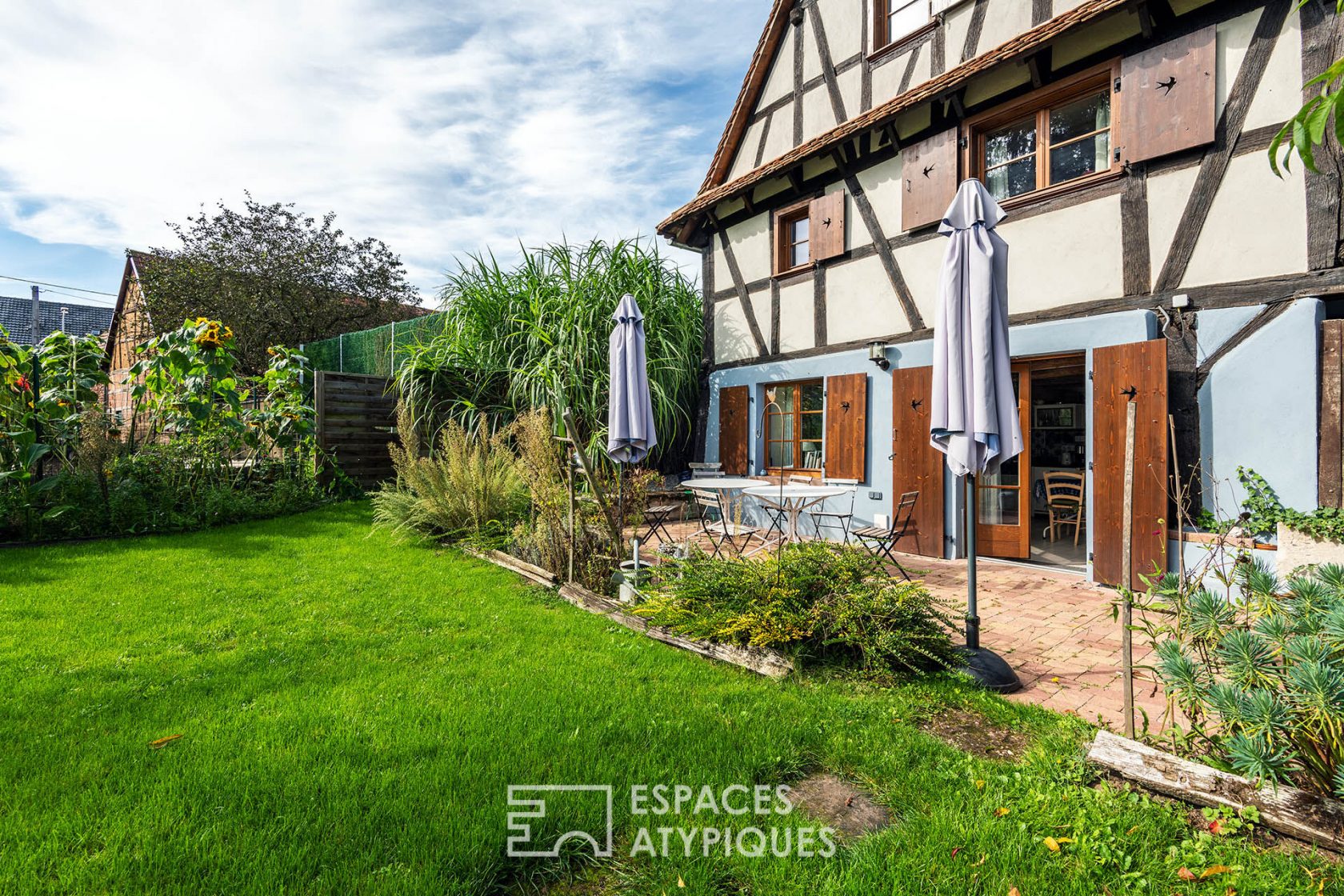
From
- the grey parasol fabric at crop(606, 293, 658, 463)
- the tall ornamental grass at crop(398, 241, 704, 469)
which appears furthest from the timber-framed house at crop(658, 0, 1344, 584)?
the grey parasol fabric at crop(606, 293, 658, 463)

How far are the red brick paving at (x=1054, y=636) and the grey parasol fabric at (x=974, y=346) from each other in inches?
33.3

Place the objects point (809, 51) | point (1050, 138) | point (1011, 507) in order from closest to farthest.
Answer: point (1050, 138) → point (1011, 507) → point (809, 51)

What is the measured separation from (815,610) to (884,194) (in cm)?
478

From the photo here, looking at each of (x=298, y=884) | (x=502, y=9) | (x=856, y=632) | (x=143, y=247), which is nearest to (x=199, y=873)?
(x=298, y=884)

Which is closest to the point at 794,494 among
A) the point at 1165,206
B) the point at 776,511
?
the point at 776,511

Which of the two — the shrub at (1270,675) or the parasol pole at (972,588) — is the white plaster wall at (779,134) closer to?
the parasol pole at (972,588)

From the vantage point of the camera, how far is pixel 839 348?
633 centimetres

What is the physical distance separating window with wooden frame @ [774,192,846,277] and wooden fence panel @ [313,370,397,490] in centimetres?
517

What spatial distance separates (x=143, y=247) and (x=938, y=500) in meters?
17.7

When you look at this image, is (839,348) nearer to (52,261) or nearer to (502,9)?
(502,9)

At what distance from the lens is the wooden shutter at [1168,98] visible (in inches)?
157

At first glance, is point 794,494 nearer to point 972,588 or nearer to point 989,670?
point 972,588

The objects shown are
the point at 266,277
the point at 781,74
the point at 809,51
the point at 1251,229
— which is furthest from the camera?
the point at 266,277

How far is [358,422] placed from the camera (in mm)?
7973
